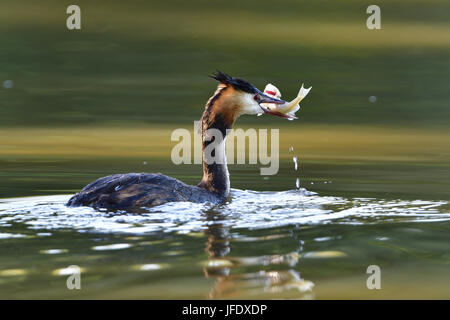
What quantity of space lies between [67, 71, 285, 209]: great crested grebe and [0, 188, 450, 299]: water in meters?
0.16

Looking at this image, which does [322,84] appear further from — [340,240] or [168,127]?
[340,240]

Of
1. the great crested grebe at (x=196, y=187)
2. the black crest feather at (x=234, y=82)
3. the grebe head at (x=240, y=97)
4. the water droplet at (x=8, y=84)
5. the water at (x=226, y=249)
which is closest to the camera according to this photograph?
the water at (x=226, y=249)

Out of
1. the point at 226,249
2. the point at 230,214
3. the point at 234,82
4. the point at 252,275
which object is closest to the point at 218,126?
the point at 234,82

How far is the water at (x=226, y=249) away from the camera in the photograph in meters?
5.79

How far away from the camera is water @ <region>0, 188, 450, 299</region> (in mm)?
5793

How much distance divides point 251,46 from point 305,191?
11908mm

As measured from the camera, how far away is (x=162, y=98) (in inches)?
695

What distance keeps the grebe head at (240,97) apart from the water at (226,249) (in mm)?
1222

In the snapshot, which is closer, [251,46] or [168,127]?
[168,127]

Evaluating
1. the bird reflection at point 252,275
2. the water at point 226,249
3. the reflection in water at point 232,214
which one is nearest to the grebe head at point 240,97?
the reflection in water at point 232,214

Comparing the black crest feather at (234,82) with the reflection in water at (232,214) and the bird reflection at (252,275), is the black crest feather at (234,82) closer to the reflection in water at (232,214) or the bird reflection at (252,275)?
the reflection in water at (232,214)

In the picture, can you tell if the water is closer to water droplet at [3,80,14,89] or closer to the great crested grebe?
the great crested grebe

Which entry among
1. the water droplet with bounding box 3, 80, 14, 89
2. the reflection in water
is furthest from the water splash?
the water droplet with bounding box 3, 80, 14, 89

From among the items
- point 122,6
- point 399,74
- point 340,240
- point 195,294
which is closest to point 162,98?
point 399,74
